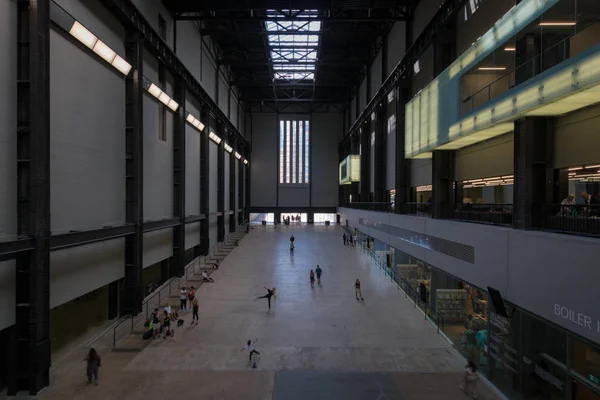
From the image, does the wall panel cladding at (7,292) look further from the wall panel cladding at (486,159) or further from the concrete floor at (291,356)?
the wall panel cladding at (486,159)

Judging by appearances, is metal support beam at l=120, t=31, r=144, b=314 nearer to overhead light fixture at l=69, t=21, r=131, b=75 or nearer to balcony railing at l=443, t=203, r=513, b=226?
overhead light fixture at l=69, t=21, r=131, b=75

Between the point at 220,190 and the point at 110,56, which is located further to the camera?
the point at 220,190

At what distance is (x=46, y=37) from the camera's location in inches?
401

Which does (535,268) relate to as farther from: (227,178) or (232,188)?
(232,188)

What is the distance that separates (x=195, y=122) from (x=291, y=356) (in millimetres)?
20622

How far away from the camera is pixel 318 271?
71.7 ft

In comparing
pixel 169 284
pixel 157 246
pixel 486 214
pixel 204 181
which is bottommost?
pixel 169 284

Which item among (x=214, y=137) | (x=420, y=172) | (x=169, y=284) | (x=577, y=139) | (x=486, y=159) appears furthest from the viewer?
(x=214, y=137)

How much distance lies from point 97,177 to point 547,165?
602 inches

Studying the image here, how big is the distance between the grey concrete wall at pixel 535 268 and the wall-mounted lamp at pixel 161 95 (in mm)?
15691

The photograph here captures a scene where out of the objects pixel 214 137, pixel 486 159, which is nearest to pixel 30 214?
pixel 486 159

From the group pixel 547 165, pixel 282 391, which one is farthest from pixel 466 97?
pixel 282 391

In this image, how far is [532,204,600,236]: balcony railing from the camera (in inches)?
304

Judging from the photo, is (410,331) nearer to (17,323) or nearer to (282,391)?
(282,391)
